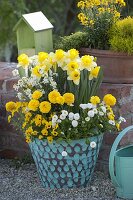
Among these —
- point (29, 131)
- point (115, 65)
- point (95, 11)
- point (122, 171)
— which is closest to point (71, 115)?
point (29, 131)

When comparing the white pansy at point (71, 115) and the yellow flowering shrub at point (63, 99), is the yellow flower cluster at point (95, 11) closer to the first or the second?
the yellow flowering shrub at point (63, 99)

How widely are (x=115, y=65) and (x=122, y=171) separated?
0.67 meters

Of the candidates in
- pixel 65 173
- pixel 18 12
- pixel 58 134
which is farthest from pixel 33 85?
pixel 18 12

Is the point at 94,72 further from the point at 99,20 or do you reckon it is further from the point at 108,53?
the point at 99,20

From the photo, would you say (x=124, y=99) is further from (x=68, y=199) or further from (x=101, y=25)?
(x=68, y=199)

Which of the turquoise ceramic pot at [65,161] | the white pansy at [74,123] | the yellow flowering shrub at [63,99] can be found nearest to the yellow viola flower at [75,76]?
the yellow flowering shrub at [63,99]

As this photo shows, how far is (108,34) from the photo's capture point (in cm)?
339

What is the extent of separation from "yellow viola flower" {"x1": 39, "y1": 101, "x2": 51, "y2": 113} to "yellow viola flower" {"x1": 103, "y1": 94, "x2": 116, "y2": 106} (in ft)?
1.06

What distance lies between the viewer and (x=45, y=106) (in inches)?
117

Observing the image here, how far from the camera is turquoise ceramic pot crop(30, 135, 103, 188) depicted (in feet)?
10.1

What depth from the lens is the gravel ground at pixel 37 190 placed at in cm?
312

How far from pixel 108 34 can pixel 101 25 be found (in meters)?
0.07

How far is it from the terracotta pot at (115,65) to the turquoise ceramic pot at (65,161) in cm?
42

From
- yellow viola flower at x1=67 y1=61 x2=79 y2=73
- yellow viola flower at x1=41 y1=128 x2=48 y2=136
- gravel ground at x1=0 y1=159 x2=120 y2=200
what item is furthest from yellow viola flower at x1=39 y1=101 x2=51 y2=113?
gravel ground at x1=0 y1=159 x2=120 y2=200
